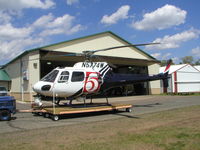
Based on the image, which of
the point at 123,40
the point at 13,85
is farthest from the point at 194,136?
the point at 13,85

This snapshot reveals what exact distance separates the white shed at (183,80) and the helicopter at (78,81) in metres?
28.6

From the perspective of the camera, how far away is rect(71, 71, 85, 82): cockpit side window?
44.0 feet

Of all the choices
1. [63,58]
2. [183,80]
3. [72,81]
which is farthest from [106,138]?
[183,80]

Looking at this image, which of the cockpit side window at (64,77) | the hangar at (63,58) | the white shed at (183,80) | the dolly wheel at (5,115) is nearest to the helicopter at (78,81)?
the cockpit side window at (64,77)

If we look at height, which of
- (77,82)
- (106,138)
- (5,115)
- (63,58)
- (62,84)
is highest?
(63,58)

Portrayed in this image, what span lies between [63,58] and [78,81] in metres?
12.6

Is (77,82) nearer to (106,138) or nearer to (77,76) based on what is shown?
(77,76)

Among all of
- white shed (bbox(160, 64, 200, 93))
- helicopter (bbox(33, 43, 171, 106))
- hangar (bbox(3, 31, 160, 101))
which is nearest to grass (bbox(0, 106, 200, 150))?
helicopter (bbox(33, 43, 171, 106))

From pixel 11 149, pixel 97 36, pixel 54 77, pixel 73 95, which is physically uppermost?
pixel 97 36

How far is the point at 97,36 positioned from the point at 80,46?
10.0ft

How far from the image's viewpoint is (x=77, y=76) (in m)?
13.6

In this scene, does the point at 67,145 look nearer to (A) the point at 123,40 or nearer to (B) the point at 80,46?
(B) the point at 80,46

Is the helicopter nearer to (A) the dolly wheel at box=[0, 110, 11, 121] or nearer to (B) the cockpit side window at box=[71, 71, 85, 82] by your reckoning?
(B) the cockpit side window at box=[71, 71, 85, 82]

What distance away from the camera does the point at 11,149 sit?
6504 millimetres
